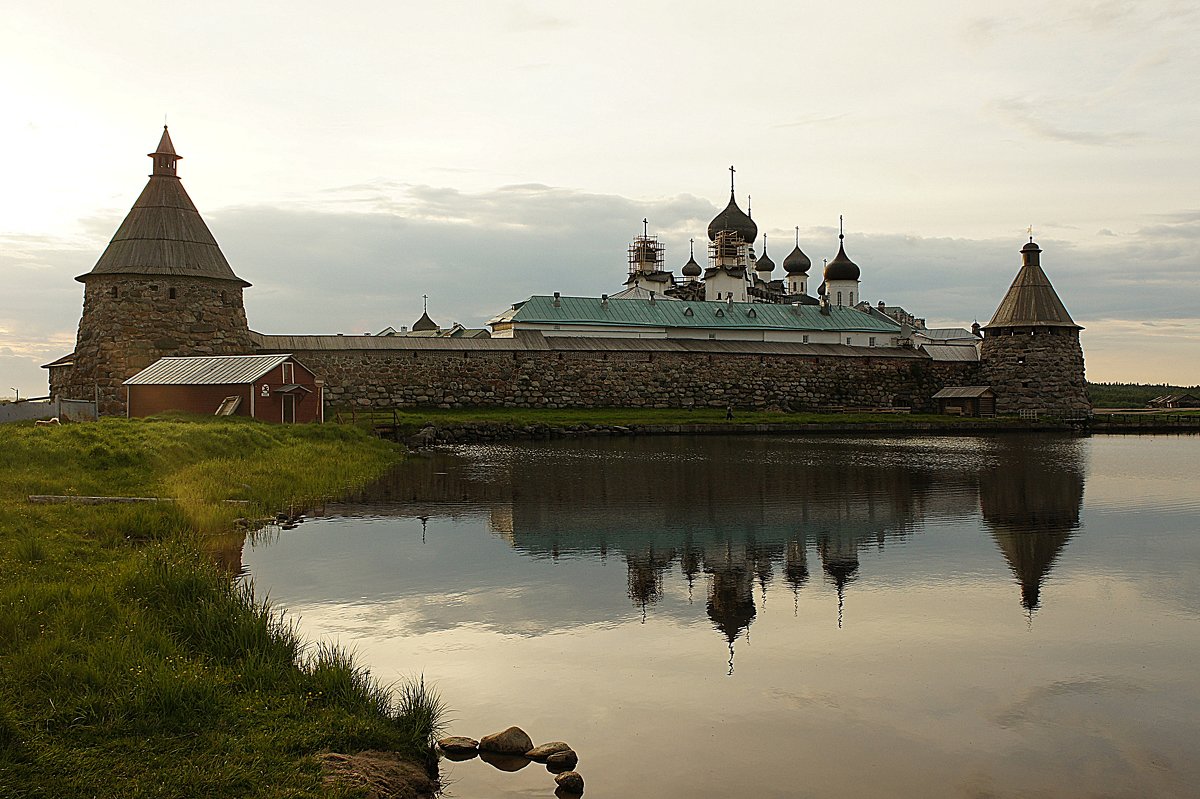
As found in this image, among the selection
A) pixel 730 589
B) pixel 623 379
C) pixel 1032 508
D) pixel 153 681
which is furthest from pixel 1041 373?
pixel 153 681

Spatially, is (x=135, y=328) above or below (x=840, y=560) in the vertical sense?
above

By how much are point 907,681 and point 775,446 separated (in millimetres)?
18697

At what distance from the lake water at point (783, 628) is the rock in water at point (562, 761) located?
0.34ft

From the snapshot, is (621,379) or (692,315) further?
(692,315)

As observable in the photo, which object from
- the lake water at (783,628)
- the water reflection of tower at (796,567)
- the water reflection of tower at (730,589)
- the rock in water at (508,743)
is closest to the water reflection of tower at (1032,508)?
the lake water at (783,628)

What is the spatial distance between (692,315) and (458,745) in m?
39.2

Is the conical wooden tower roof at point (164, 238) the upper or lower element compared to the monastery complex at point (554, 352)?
upper

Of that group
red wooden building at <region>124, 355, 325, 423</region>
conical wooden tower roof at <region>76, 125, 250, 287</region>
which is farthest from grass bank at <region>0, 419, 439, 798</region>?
conical wooden tower roof at <region>76, 125, 250, 287</region>

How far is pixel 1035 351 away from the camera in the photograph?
3759 centimetres

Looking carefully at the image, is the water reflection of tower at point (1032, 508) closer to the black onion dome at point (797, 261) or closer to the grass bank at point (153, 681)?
the grass bank at point (153, 681)

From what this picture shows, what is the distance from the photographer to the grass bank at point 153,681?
4.00m

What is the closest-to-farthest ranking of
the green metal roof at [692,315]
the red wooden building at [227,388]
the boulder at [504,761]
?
1. the boulder at [504,761]
2. the red wooden building at [227,388]
3. the green metal roof at [692,315]

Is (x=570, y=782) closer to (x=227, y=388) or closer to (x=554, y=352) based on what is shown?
(x=227, y=388)

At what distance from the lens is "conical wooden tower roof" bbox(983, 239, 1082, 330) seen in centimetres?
3772
